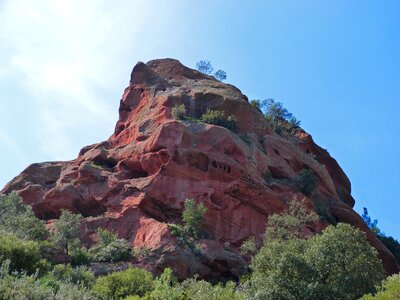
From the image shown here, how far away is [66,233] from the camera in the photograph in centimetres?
4009

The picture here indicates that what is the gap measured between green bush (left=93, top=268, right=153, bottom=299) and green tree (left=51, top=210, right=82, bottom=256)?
30.3 ft

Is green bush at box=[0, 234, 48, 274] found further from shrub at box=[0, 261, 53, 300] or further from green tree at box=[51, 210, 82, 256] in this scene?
shrub at box=[0, 261, 53, 300]

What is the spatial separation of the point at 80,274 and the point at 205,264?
33.5 feet

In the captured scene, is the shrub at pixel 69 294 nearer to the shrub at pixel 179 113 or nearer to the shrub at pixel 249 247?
the shrub at pixel 249 247

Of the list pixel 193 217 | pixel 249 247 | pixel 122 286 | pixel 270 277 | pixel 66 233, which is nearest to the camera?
pixel 270 277

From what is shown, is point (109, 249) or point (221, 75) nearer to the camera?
point (109, 249)

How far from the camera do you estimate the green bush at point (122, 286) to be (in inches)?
1128

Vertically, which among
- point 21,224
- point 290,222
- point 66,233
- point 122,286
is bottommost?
point 122,286

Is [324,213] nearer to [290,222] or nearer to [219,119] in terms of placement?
[290,222]

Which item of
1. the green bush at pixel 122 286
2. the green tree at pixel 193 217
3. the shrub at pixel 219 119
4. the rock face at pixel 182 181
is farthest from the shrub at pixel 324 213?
the green bush at pixel 122 286

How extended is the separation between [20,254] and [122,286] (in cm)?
518

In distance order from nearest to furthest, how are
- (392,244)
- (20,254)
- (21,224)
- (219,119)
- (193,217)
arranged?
(20,254), (21,224), (193,217), (219,119), (392,244)

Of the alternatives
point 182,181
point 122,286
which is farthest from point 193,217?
point 122,286

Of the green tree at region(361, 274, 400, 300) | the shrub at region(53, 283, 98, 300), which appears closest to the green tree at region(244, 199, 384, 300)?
the green tree at region(361, 274, 400, 300)
